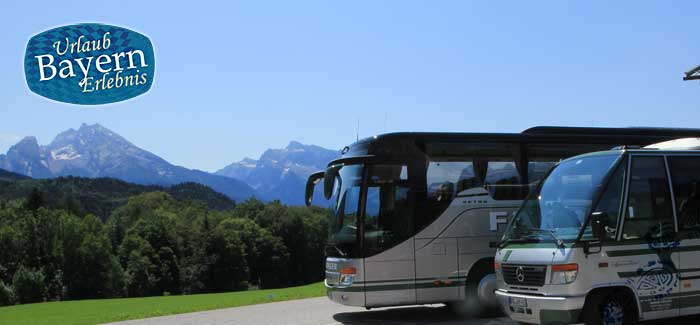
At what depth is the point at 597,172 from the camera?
1064 cm

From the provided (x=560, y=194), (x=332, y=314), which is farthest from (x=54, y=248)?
(x=560, y=194)

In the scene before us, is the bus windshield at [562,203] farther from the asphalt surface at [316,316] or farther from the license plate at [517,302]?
the asphalt surface at [316,316]

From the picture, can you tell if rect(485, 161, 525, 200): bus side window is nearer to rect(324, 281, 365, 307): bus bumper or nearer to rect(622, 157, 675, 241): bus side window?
rect(324, 281, 365, 307): bus bumper

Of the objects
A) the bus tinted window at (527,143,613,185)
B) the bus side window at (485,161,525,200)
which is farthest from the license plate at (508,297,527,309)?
the bus tinted window at (527,143,613,185)

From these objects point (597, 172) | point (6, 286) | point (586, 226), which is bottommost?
point (6, 286)

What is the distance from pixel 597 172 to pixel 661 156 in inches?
44.7

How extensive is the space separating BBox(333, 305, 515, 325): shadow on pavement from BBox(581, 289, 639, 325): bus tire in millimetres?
3167

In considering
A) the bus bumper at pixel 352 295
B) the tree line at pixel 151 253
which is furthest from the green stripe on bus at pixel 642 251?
the tree line at pixel 151 253

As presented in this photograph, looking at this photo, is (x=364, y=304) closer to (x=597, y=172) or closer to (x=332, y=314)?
(x=332, y=314)

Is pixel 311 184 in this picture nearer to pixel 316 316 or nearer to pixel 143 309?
pixel 316 316

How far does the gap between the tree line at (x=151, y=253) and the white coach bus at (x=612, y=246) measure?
76769mm

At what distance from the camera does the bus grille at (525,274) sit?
10.2 metres

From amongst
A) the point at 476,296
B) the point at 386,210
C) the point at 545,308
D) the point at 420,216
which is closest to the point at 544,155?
the point at 420,216

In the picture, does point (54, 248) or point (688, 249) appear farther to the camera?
point (54, 248)
